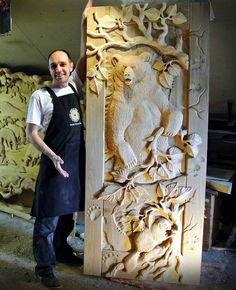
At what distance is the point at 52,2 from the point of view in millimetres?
2131

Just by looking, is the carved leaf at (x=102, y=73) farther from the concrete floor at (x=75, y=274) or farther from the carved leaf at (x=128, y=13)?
the concrete floor at (x=75, y=274)

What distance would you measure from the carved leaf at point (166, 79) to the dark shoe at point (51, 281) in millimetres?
1196

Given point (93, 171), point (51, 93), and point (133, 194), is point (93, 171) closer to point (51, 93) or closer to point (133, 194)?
point (133, 194)

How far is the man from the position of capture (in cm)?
190

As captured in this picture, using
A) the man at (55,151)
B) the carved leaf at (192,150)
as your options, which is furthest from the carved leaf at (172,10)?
the carved leaf at (192,150)

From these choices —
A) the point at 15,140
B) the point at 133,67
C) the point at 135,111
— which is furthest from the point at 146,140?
the point at 15,140

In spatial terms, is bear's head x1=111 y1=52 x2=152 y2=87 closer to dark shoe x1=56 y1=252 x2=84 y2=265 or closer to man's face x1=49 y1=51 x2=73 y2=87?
man's face x1=49 y1=51 x2=73 y2=87

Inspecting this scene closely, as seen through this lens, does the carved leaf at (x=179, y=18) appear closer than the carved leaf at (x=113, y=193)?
Yes

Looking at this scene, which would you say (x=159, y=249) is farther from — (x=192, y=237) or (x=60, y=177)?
(x=60, y=177)

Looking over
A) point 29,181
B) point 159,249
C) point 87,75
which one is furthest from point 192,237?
point 29,181

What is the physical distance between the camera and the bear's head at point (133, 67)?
72.9 inches

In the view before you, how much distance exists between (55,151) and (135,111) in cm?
47

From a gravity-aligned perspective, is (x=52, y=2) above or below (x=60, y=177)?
above

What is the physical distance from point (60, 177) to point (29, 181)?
96 cm
